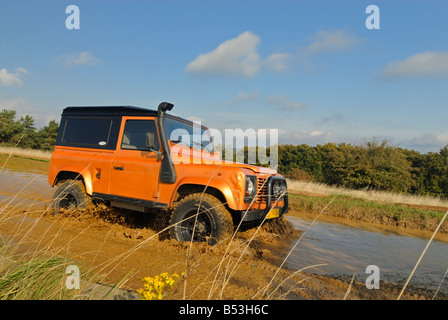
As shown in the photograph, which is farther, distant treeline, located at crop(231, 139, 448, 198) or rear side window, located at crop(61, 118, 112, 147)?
distant treeline, located at crop(231, 139, 448, 198)

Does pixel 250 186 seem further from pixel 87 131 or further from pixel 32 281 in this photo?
pixel 87 131

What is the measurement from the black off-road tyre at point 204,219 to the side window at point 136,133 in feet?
4.55

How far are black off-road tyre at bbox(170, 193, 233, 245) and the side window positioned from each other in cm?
139

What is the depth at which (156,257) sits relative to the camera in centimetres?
373

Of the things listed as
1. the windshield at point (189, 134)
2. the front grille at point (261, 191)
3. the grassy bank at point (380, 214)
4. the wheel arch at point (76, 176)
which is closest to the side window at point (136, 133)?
the windshield at point (189, 134)

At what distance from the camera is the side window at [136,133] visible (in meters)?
5.00

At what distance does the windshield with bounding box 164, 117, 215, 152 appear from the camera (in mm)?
5039

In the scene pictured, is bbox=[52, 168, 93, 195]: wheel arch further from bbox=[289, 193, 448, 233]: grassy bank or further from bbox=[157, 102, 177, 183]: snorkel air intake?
bbox=[289, 193, 448, 233]: grassy bank

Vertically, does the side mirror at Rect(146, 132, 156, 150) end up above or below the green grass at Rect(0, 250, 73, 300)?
above

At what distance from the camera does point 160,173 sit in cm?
464

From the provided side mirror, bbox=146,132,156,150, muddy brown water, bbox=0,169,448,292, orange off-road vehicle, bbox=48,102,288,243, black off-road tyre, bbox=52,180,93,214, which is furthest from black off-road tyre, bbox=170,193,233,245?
black off-road tyre, bbox=52,180,93,214

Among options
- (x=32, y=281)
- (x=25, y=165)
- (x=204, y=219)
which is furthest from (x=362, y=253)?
(x=25, y=165)
